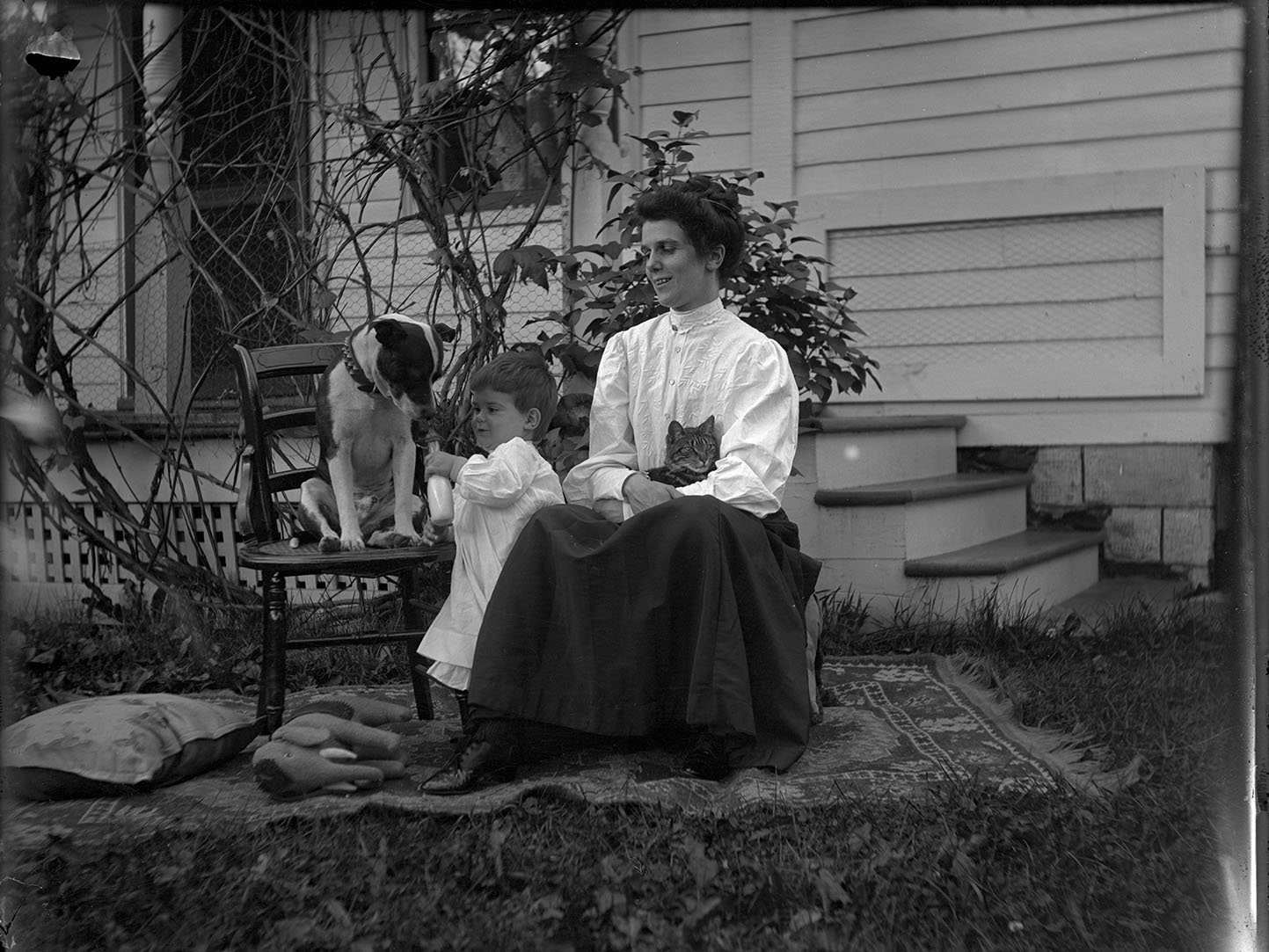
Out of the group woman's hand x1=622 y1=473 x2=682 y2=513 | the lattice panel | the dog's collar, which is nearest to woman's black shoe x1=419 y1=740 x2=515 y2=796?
woman's hand x1=622 y1=473 x2=682 y2=513

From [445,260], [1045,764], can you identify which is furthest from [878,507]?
[445,260]

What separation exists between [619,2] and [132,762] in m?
2.01

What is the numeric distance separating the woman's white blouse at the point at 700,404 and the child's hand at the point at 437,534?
34 centimetres

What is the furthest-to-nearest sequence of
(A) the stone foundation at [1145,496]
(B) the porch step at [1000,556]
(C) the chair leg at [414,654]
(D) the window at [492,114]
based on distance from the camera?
(A) the stone foundation at [1145,496]
(D) the window at [492,114]
(B) the porch step at [1000,556]
(C) the chair leg at [414,654]

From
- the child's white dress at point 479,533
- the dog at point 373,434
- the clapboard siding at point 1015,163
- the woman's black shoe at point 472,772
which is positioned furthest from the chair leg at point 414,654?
the clapboard siding at point 1015,163

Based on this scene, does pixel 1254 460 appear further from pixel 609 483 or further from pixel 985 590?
pixel 985 590

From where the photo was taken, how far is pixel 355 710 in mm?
2994

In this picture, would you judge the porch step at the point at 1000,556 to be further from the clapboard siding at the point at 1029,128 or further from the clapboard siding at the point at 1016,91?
the clapboard siding at the point at 1016,91

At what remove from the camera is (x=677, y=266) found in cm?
291

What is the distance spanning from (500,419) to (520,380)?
0.12 metres

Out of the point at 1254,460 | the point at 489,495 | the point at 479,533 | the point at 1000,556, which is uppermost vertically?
the point at 1254,460

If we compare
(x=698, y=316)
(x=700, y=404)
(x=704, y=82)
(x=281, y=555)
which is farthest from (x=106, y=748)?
(x=704, y=82)

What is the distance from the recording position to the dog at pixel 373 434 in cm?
276

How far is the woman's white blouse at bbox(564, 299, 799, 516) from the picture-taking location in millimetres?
2781
